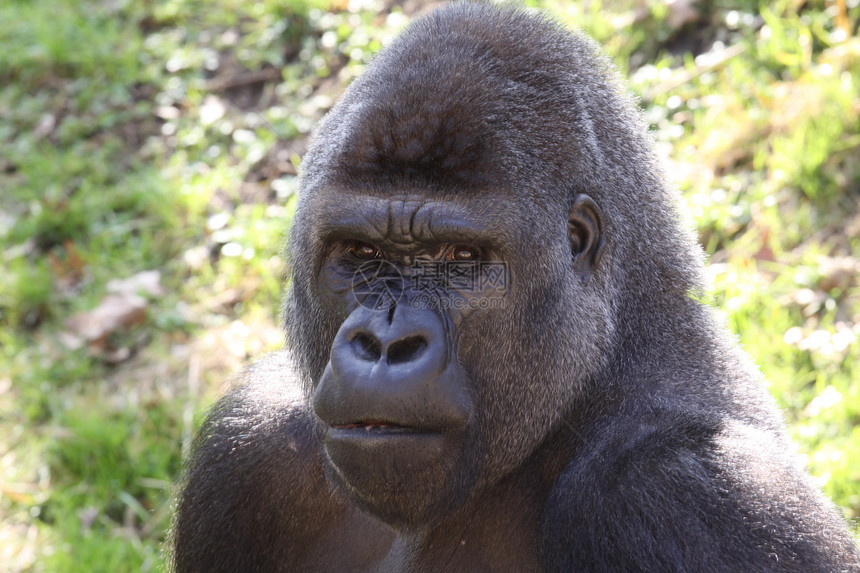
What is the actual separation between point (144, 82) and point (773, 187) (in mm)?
5269

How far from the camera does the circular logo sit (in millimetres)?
3080

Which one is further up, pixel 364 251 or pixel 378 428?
pixel 364 251

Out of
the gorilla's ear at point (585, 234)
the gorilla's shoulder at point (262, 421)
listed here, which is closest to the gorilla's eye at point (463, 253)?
the gorilla's ear at point (585, 234)

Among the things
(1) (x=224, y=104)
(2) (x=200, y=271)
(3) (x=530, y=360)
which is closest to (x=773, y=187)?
(3) (x=530, y=360)

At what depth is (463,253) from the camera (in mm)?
3258

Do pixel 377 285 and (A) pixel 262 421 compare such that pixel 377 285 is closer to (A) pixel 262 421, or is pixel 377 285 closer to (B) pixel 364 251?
(B) pixel 364 251

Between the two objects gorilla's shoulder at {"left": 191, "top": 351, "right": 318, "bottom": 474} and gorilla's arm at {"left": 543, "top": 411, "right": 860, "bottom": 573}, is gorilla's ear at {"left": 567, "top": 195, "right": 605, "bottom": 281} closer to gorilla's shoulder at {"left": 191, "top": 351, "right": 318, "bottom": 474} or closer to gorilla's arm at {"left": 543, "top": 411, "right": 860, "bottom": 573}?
gorilla's arm at {"left": 543, "top": 411, "right": 860, "bottom": 573}

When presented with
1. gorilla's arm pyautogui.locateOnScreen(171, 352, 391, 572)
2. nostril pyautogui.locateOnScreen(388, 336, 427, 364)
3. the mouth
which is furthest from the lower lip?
gorilla's arm pyautogui.locateOnScreen(171, 352, 391, 572)

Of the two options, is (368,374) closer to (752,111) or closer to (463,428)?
(463,428)

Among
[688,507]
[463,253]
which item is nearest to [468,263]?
[463,253]

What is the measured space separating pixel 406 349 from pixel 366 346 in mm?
118

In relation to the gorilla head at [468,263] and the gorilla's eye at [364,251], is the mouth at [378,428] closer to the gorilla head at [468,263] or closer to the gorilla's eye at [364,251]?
the gorilla head at [468,263]

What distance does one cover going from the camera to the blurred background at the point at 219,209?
5.25 meters

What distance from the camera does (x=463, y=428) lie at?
309 cm
